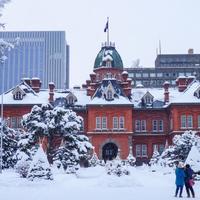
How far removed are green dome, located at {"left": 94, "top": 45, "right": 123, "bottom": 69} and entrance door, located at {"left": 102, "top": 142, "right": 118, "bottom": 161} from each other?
12.5 metres

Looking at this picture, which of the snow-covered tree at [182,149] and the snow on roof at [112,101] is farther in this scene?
the snow on roof at [112,101]

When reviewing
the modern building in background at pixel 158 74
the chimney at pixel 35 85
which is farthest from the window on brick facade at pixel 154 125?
the modern building in background at pixel 158 74

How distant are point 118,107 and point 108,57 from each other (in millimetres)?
10026

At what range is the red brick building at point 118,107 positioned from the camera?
177ft

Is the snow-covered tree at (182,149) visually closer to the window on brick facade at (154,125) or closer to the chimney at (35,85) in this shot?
the window on brick facade at (154,125)

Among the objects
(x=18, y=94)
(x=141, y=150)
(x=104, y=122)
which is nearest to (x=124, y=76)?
(x=104, y=122)

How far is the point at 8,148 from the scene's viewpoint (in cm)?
3922

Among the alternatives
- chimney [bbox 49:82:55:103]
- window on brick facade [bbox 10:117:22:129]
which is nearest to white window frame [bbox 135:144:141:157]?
chimney [bbox 49:82:55:103]

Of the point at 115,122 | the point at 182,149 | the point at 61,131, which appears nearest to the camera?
the point at 61,131

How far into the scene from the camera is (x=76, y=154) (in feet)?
118

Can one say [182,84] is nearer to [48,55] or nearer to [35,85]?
[35,85]

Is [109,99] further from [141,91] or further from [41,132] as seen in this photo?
[41,132]

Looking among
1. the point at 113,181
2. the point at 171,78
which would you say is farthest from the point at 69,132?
the point at 171,78

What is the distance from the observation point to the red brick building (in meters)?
54.1
